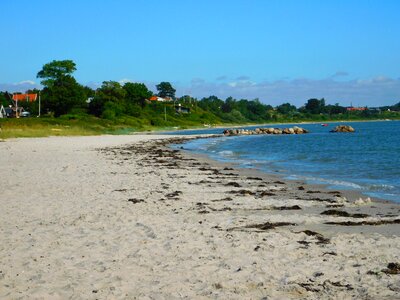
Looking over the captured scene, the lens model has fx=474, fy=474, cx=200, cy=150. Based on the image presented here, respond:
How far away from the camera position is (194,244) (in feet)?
28.3

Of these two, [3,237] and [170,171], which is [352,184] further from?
[3,237]

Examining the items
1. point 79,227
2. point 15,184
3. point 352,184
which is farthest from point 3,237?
point 352,184

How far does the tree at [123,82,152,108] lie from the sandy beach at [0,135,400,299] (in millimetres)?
123541

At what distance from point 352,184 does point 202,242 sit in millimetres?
11648

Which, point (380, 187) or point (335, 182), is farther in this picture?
point (335, 182)

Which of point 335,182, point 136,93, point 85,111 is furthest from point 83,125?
point 335,182

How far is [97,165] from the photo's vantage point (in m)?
25.2

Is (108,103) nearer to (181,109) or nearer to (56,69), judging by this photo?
(56,69)

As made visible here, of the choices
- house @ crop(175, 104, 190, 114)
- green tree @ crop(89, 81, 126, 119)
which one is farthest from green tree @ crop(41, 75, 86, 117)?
house @ crop(175, 104, 190, 114)

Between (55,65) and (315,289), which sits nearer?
(315,289)

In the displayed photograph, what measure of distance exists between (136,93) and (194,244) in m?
132

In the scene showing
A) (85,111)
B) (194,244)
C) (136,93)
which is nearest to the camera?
(194,244)

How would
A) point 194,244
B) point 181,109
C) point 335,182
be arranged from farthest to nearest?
point 181,109 < point 335,182 < point 194,244

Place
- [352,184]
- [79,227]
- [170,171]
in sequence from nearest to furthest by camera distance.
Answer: [79,227] → [352,184] → [170,171]
